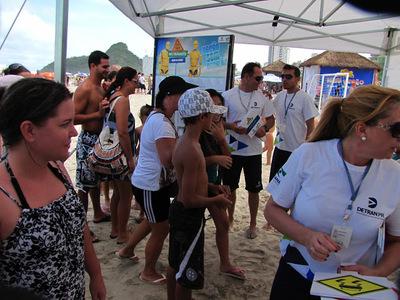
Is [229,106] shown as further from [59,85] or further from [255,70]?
[59,85]

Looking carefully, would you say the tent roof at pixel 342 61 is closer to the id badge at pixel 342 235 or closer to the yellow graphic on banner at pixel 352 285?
the id badge at pixel 342 235

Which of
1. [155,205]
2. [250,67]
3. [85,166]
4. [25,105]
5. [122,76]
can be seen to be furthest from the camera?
[250,67]

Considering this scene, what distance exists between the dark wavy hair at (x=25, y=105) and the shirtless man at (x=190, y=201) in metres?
1.05

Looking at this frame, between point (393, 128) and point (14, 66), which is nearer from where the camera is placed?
point (393, 128)

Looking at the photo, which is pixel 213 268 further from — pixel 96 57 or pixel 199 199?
pixel 96 57

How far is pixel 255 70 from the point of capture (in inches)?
162

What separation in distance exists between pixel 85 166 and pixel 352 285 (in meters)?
3.03

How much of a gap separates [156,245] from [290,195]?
5.63 ft

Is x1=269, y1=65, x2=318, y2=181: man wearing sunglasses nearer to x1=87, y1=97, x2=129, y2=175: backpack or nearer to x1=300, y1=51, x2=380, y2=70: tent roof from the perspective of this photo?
x1=87, y1=97, x2=129, y2=175: backpack

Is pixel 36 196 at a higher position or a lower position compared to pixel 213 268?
higher

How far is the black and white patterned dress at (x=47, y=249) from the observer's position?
1190 mm

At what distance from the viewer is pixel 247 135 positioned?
163 inches

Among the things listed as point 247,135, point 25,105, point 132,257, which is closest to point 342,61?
point 247,135

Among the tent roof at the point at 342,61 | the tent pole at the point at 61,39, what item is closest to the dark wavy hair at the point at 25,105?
the tent pole at the point at 61,39
